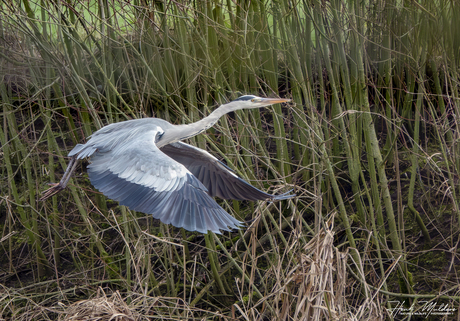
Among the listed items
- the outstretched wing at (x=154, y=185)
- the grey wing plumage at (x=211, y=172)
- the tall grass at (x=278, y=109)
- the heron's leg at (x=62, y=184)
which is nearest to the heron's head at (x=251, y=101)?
the tall grass at (x=278, y=109)

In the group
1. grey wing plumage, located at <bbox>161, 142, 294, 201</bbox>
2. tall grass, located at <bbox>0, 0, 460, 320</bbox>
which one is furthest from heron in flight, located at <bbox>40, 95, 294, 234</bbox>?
tall grass, located at <bbox>0, 0, 460, 320</bbox>

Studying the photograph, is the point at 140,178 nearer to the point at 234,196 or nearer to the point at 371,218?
the point at 234,196

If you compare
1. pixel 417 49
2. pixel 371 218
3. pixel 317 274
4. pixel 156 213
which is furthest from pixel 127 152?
pixel 417 49

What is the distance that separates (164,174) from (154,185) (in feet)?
0.40

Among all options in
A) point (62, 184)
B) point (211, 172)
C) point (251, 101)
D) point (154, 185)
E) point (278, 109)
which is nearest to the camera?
point (154, 185)

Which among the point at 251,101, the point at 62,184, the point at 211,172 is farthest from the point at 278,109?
the point at 62,184

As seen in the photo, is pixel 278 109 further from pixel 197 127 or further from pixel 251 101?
pixel 197 127

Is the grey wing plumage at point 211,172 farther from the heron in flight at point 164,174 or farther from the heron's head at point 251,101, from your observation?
the heron's head at point 251,101

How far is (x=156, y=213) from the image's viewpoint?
3521 millimetres

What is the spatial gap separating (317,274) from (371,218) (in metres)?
2.12

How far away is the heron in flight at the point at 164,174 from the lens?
3.56 m

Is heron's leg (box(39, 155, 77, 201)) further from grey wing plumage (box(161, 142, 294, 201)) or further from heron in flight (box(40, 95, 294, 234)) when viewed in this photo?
grey wing plumage (box(161, 142, 294, 201))

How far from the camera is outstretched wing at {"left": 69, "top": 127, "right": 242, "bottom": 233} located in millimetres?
3508

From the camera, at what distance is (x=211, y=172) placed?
15.8ft
